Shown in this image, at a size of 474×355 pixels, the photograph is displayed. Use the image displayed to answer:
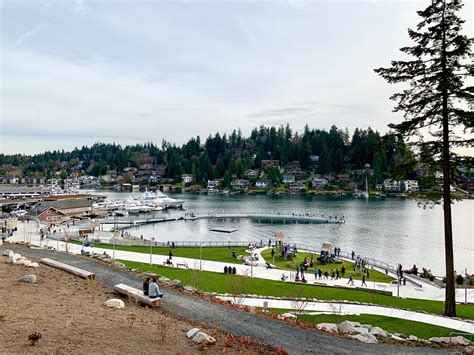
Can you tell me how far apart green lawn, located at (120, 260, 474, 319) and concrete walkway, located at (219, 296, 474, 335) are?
1154 millimetres

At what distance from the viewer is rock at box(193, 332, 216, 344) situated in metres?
9.96

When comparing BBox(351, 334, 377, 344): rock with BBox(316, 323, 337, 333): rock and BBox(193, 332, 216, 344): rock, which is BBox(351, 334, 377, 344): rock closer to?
BBox(316, 323, 337, 333): rock

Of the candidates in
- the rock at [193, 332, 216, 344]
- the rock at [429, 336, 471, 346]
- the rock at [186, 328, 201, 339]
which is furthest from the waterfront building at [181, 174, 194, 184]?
the rock at [193, 332, 216, 344]

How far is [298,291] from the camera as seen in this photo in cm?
2280

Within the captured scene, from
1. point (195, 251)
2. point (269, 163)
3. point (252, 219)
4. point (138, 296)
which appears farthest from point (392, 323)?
point (269, 163)

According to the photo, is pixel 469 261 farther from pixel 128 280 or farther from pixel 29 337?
pixel 29 337

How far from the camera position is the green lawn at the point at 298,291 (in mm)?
20875

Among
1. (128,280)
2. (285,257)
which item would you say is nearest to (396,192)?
(285,257)

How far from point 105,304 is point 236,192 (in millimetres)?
156233

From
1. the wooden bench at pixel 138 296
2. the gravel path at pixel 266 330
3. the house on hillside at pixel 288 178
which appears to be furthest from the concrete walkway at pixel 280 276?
the house on hillside at pixel 288 178

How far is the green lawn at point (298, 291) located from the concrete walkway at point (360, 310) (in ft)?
3.79

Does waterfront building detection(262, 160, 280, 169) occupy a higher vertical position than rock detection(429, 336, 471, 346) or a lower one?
higher

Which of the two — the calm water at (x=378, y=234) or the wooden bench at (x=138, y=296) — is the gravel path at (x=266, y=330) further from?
the calm water at (x=378, y=234)

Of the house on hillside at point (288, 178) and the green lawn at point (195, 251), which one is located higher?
the house on hillside at point (288, 178)
